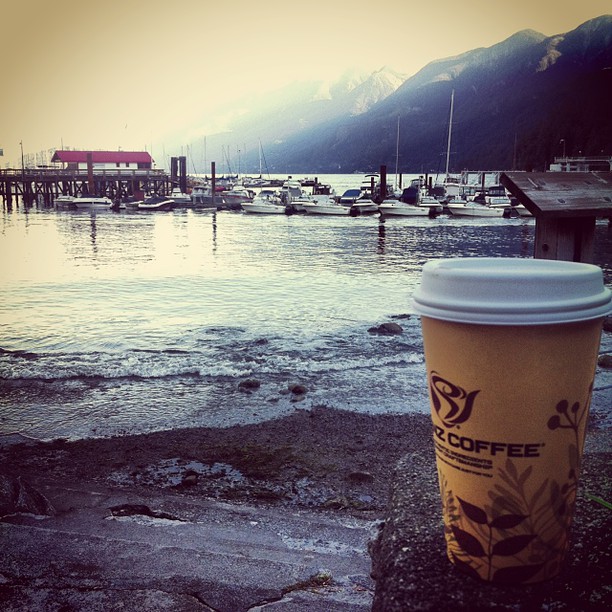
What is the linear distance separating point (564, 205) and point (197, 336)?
6442 mm

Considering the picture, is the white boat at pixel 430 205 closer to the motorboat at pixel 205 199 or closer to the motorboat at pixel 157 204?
the motorboat at pixel 205 199

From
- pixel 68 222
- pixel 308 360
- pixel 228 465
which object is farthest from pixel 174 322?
pixel 68 222

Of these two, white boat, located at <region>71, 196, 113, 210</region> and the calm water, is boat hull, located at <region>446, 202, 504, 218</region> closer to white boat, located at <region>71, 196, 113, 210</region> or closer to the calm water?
the calm water

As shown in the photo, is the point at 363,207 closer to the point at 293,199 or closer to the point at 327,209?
the point at 327,209

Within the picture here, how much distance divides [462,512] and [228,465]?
3.63 metres

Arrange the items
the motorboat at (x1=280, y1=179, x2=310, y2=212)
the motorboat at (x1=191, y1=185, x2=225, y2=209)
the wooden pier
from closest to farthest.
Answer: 1. the motorboat at (x1=280, y1=179, x2=310, y2=212)
2. the motorboat at (x1=191, y1=185, x2=225, y2=209)
3. the wooden pier

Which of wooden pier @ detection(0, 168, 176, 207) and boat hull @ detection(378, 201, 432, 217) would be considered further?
wooden pier @ detection(0, 168, 176, 207)

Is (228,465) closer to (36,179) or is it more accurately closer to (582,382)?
(582,382)

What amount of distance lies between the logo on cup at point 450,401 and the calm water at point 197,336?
4.66 meters

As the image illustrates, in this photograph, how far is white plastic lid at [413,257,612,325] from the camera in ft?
5.12

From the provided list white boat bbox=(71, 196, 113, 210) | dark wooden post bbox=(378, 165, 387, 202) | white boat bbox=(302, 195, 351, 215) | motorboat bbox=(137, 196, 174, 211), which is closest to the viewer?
white boat bbox=(302, 195, 351, 215)

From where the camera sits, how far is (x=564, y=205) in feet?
16.0

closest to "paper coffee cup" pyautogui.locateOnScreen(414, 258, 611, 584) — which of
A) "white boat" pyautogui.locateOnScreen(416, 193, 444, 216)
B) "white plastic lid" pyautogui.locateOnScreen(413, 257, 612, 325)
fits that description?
"white plastic lid" pyautogui.locateOnScreen(413, 257, 612, 325)

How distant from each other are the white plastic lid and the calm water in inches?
190
